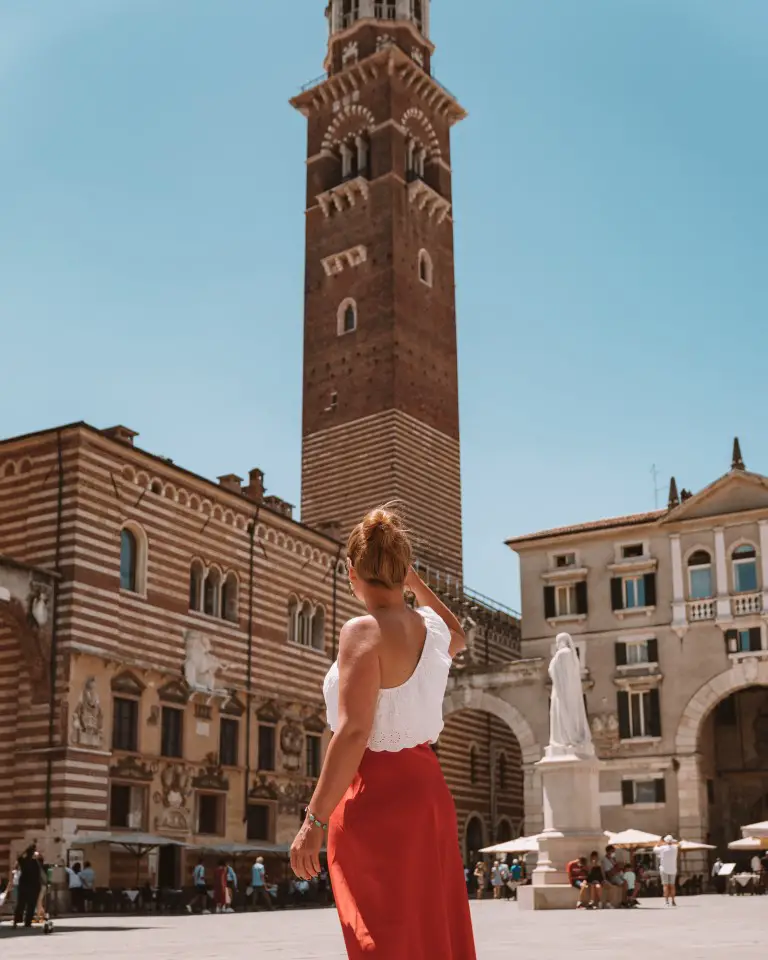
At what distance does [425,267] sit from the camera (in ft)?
179

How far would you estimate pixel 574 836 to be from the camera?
75.6 ft

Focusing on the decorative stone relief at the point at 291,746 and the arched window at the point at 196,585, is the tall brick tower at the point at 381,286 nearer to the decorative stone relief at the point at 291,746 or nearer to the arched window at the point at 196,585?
the decorative stone relief at the point at 291,746

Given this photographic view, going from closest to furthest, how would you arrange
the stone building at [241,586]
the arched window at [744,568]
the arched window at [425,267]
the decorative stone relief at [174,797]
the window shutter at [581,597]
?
the stone building at [241,586]
the decorative stone relief at [174,797]
the arched window at [744,568]
the window shutter at [581,597]
the arched window at [425,267]

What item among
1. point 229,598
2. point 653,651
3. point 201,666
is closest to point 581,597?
point 653,651

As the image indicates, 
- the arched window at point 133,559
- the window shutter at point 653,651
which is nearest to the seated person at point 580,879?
the arched window at point 133,559

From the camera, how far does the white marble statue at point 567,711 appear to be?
77.3ft

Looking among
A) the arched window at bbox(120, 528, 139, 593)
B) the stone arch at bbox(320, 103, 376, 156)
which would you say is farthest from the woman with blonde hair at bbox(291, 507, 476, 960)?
the stone arch at bbox(320, 103, 376, 156)

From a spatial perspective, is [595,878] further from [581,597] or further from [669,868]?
[581,597]

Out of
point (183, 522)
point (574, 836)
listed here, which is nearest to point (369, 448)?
point (183, 522)

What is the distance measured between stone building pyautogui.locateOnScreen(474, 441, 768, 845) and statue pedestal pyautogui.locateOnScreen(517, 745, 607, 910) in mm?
15462

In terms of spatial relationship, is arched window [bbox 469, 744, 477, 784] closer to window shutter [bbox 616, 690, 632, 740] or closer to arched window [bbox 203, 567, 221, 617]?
window shutter [bbox 616, 690, 632, 740]

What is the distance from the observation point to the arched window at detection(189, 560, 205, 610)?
31781 millimetres

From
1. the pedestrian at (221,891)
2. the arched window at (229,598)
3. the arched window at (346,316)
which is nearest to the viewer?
the pedestrian at (221,891)

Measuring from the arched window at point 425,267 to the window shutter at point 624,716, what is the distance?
71.5 feet
